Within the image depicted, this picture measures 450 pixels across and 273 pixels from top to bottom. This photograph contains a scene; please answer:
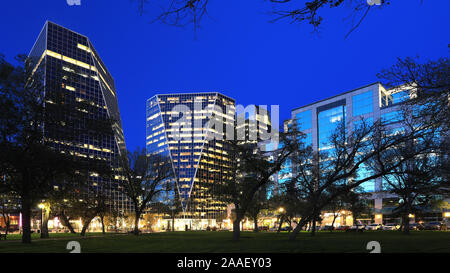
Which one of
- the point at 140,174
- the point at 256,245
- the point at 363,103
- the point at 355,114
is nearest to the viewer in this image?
the point at 256,245

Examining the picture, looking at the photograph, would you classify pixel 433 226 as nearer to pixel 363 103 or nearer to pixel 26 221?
pixel 363 103

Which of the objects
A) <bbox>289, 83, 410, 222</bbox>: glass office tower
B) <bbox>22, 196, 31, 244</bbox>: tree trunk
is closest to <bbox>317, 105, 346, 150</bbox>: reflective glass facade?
<bbox>289, 83, 410, 222</bbox>: glass office tower

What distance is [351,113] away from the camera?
11194 centimetres

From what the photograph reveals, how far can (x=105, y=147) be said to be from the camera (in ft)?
584

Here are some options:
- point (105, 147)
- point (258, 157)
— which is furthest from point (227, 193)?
point (105, 147)

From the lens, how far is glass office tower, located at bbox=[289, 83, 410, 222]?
98688mm

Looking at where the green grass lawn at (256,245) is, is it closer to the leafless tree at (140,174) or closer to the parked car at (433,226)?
the leafless tree at (140,174)

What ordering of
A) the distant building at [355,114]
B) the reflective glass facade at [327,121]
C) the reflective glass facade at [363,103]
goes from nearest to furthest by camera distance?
the distant building at [355,114], the reflective glass facade at [363,103], the reflective glass facade at [327,121]

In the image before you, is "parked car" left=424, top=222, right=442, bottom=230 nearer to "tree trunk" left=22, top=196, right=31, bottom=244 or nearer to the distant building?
the distant building

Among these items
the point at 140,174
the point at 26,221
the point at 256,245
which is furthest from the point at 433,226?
the point at 26,221

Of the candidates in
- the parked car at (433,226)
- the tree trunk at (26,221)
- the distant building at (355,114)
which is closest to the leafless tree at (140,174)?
the tree trunk at (26,221)

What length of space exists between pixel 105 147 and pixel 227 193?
6025 inches

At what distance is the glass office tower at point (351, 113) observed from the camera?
9869cm
